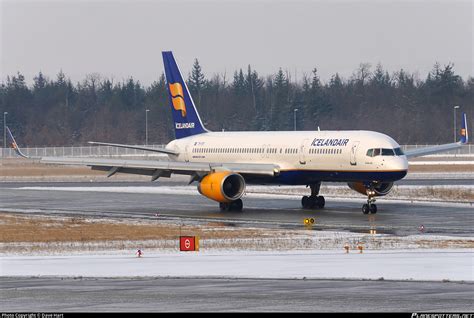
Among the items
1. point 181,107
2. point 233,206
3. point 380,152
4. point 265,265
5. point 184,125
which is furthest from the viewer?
point 181,107

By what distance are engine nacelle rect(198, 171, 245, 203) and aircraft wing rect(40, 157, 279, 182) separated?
766 millimetres

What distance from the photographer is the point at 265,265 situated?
2548 centimetres

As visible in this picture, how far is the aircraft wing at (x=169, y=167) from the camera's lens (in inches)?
1918

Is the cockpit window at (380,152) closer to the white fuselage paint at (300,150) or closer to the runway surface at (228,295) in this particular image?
the white fuselage paint at (300,150)

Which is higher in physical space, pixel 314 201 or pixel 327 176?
pixel 327 176

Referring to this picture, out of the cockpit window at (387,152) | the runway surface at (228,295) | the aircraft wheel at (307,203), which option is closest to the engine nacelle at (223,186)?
the aircraft wheel at (307,203)

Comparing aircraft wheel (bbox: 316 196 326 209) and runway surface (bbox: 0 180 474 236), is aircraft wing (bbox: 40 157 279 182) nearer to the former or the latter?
runway surface (bbox: 0 180 474 236)

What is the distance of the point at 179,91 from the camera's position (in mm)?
57719

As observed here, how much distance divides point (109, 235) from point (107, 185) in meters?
35.4

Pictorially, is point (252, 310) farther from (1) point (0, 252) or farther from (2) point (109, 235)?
(2) point (109, 235)

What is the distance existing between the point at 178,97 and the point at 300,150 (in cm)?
1133

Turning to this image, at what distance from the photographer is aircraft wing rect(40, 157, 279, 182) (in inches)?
1918

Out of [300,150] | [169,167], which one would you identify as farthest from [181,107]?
[300,150]

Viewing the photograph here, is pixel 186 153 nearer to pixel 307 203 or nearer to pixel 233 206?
pixel 233 206
